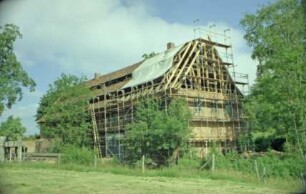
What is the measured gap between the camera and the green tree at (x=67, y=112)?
26844 mm

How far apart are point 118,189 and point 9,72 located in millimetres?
16421

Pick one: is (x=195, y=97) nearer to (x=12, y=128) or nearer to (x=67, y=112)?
(x=67, y=112)

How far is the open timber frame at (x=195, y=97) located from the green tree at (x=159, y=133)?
3.94ft

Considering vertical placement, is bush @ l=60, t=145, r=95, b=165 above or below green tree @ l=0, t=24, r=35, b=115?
below

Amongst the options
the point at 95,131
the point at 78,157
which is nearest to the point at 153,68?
the point at 95,131

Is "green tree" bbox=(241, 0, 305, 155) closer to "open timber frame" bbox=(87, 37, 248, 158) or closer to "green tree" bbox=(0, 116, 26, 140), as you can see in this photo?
"open timber frame" bbox=(87, 37, 248, 158)

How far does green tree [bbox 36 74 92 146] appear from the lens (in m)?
26.8

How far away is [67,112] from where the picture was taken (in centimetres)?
2706

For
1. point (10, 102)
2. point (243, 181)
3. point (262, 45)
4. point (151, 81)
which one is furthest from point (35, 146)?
point (243, 181)

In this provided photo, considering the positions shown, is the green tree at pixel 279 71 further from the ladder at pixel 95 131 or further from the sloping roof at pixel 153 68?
the ladder at pixel 95 131

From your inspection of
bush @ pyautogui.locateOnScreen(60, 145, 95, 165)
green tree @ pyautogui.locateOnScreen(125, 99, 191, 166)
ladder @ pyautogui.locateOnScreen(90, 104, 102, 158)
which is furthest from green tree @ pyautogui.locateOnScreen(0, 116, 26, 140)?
green tree @ pyautogui.locateOnScreen(125, 99, 191, 166)

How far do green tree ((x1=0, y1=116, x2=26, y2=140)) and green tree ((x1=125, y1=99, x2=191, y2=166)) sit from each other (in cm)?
927

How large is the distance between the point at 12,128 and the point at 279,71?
17.4 meters

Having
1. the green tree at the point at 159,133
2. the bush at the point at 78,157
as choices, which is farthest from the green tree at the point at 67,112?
the green tree at the point at 159,133
